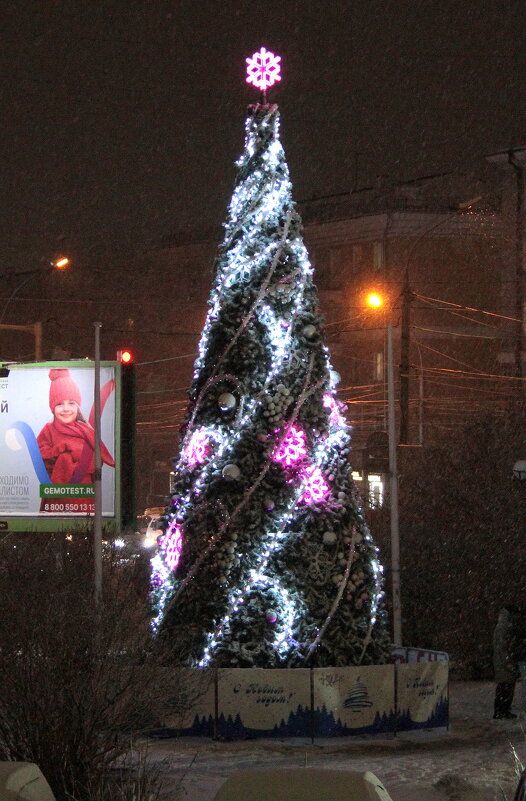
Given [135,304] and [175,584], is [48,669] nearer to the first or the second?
[175,584]

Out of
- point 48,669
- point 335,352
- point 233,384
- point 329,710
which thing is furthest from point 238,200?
point 335,352

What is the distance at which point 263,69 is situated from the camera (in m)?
13.5

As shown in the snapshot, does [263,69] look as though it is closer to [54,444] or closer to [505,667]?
[505,667]

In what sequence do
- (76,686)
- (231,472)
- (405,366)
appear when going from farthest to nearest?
1. (405,366)
2. (231,472)
3. (76,686)

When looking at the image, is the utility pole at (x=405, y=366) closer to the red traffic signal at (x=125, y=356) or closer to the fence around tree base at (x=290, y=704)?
the red traffic signal at (x=125, y=356)

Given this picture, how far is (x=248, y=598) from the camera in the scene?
12328 mm

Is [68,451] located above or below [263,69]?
below

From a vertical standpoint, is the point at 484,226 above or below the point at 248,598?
above

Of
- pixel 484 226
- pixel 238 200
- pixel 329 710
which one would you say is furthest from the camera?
pixel 484 226

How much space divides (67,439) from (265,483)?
11726mm

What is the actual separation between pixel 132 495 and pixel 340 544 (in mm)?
11736

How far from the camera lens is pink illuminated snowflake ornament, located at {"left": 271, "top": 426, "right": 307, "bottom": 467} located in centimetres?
1266

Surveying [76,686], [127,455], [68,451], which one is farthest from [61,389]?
[76,686]

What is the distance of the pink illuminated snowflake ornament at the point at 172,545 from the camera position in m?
12.8
